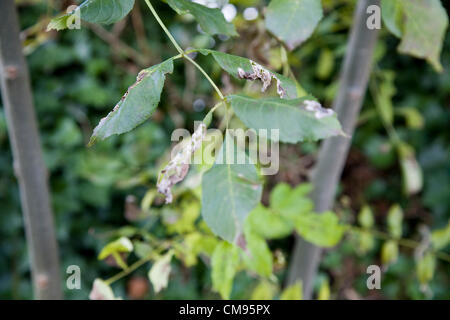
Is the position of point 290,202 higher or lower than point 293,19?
lower

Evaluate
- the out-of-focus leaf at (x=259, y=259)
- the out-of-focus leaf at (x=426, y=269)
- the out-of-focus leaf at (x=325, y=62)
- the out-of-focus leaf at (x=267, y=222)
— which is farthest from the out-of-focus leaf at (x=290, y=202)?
the out-of-focus leaf at (x=325, y=62)

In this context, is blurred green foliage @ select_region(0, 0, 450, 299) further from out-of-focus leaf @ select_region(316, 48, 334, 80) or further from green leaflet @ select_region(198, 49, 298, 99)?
green leaflet @ select_region(198, 49, 298, 99)

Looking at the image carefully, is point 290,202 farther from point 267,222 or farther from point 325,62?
point 325,62

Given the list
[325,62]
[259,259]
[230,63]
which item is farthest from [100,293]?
[325,62]

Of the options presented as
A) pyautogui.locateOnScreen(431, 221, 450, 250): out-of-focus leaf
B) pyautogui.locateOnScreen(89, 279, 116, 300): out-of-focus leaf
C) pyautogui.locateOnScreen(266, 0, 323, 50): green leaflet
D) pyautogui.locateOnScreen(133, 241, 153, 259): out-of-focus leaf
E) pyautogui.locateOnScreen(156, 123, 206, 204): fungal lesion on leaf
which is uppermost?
pyautogui.locateOnScreen(266, 0, 323, 50): green leaflet

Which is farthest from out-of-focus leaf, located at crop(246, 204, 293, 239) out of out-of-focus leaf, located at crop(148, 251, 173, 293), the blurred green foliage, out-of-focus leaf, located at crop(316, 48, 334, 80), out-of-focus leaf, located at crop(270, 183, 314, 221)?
out-of-focus leaf, located at crop(316, 48, 334, 80)

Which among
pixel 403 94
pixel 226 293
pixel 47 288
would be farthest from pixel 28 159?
pixel 403 94
